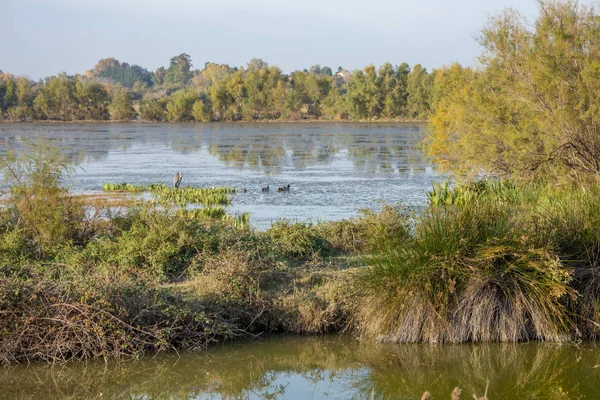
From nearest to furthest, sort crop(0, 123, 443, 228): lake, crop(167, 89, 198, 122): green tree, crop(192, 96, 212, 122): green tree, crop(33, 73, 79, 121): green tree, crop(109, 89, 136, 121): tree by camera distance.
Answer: crop(0, 123, 443, 228): lake → crop(192, 96, 212, 122): green tree → crop(167, 89, 198, 122): green tree → crop(33, 73, 79, 121): green tree → crop(109, 89, 136, 121): tree

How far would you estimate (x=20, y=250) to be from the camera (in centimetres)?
1188

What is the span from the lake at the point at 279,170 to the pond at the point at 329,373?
617 cm

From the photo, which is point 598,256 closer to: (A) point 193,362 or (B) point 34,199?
(A) point 193,362

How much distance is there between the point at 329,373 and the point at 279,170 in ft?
79.9

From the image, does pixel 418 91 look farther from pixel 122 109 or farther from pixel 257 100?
pixel 122 109

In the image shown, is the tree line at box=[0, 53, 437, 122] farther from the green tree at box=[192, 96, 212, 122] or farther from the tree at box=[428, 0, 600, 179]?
the tree at box=[428, 0, 600, 179]

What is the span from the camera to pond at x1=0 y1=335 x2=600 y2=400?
327 inches

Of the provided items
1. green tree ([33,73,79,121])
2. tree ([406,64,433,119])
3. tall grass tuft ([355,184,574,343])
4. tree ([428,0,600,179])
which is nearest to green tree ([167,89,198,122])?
green tree ([33,73,79,121])

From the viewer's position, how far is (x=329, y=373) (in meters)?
8.90

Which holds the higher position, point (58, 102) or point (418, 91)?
point (418, 91)

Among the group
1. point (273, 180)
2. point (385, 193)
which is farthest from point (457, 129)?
point (273, 180)

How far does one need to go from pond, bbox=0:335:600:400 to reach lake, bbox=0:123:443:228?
617 centimetres

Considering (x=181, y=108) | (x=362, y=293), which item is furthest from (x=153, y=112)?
(x=362, y=293)

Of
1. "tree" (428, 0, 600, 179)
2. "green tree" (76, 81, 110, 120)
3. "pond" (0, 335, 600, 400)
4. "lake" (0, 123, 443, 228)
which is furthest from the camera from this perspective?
"green tree" (76, 81, 110, 120)
